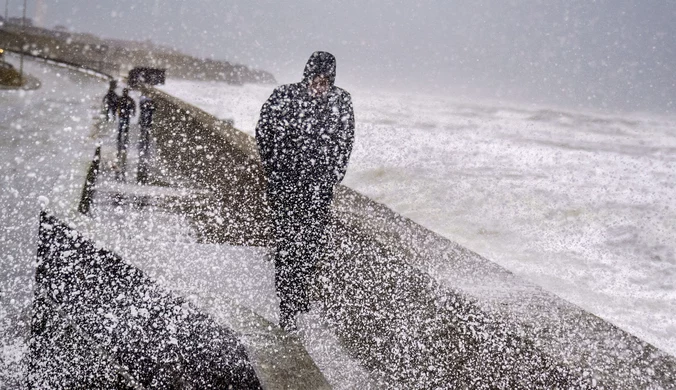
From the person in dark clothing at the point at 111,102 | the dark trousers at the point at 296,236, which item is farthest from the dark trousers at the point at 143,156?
the dark trousers at the point at 296,236

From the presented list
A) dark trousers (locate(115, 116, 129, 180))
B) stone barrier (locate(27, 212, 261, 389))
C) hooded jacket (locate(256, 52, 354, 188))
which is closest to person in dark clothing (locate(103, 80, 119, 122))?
dark trousers (locate(115, 116, 129, 180))

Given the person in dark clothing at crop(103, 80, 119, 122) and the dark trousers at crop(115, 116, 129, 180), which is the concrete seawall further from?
the person in dark clothing at crop(103, 80, 119, 122)

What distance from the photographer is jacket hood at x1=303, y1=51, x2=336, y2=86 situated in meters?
2.60

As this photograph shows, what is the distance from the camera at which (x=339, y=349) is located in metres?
2.86

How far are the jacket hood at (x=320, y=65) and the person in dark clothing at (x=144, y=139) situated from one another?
410 cm

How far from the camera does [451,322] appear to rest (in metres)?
2.97

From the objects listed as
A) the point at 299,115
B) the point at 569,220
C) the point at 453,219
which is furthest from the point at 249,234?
the point at 569,220

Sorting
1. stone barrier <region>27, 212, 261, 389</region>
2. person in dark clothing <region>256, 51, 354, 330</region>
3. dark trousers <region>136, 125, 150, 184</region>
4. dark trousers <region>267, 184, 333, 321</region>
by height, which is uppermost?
person in dark clothing <region>256, 51, 354, 330</region>

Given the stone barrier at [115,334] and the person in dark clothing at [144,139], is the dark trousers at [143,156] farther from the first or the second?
the stone barrier at [115,334]

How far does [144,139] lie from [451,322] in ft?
21.6

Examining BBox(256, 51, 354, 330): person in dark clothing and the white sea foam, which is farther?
the white sea foam

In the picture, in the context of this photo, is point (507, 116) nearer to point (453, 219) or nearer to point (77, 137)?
point (453, 219)

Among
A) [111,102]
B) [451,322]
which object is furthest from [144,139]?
[451,322]

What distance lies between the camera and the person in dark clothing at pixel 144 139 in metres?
6.42
